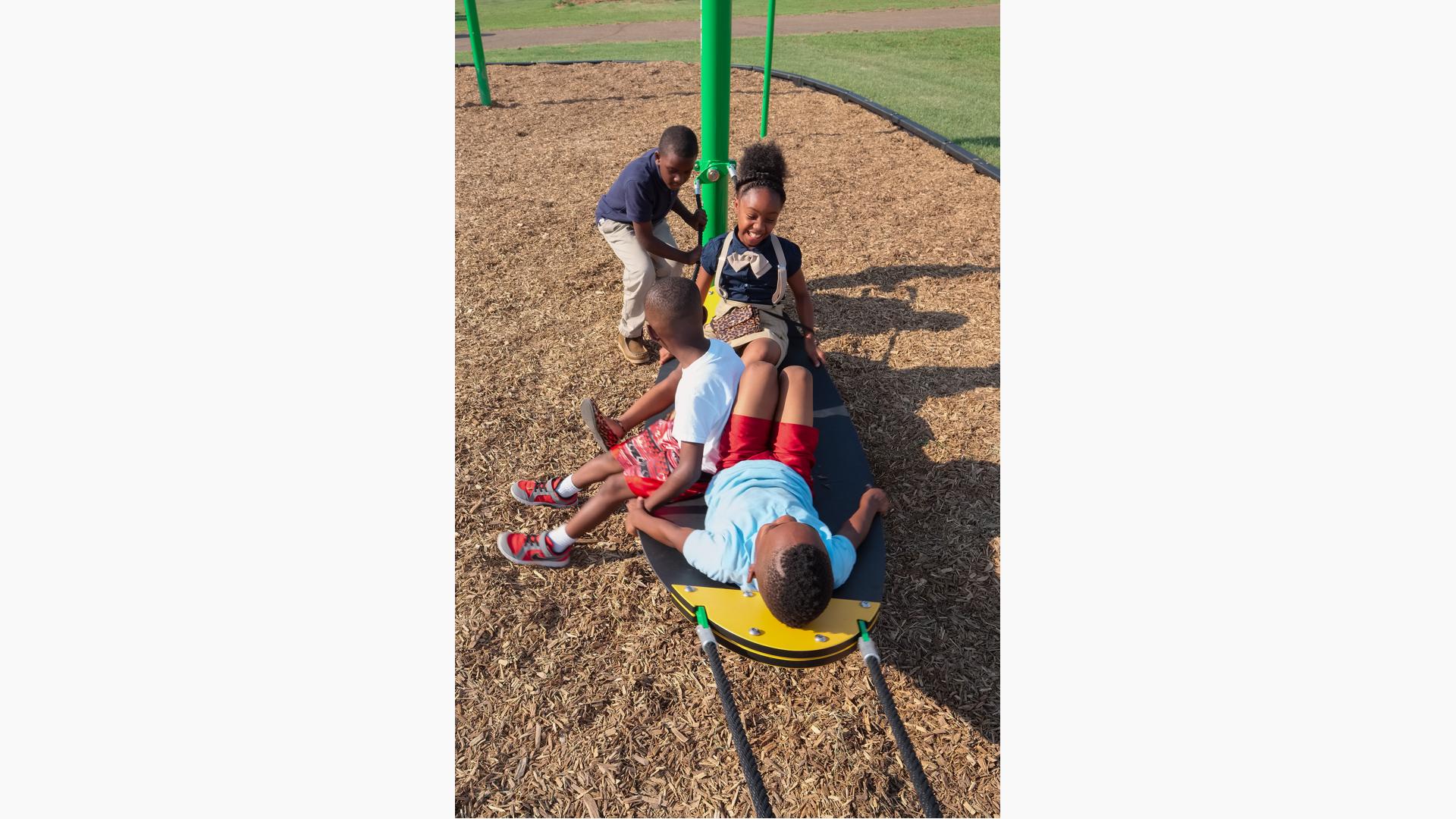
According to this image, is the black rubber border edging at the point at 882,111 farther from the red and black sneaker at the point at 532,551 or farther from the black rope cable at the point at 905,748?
the black rope cable at the point at 905,748

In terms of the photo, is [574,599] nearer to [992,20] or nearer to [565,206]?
[565,206]

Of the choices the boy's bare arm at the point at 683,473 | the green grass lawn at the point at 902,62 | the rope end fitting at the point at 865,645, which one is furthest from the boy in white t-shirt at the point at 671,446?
the green grass lawn at the point at 902,62

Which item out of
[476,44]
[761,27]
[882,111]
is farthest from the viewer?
[761,27]

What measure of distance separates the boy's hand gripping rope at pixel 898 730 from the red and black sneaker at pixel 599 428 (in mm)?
1701

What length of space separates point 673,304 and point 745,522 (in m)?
0.91

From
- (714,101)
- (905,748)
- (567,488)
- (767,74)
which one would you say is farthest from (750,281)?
(767,74)

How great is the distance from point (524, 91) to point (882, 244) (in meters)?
6.24

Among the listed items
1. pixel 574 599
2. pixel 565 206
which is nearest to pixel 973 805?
pixel 574 599

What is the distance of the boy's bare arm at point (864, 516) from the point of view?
293 centimetres

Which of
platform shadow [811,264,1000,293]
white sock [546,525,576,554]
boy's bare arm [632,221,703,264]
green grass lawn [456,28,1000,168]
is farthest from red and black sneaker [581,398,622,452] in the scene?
green grass lawn [456,28,1000,168]

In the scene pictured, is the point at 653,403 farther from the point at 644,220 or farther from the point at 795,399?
the point at 644,220

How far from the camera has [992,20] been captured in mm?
16281

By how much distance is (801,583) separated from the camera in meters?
2.42
